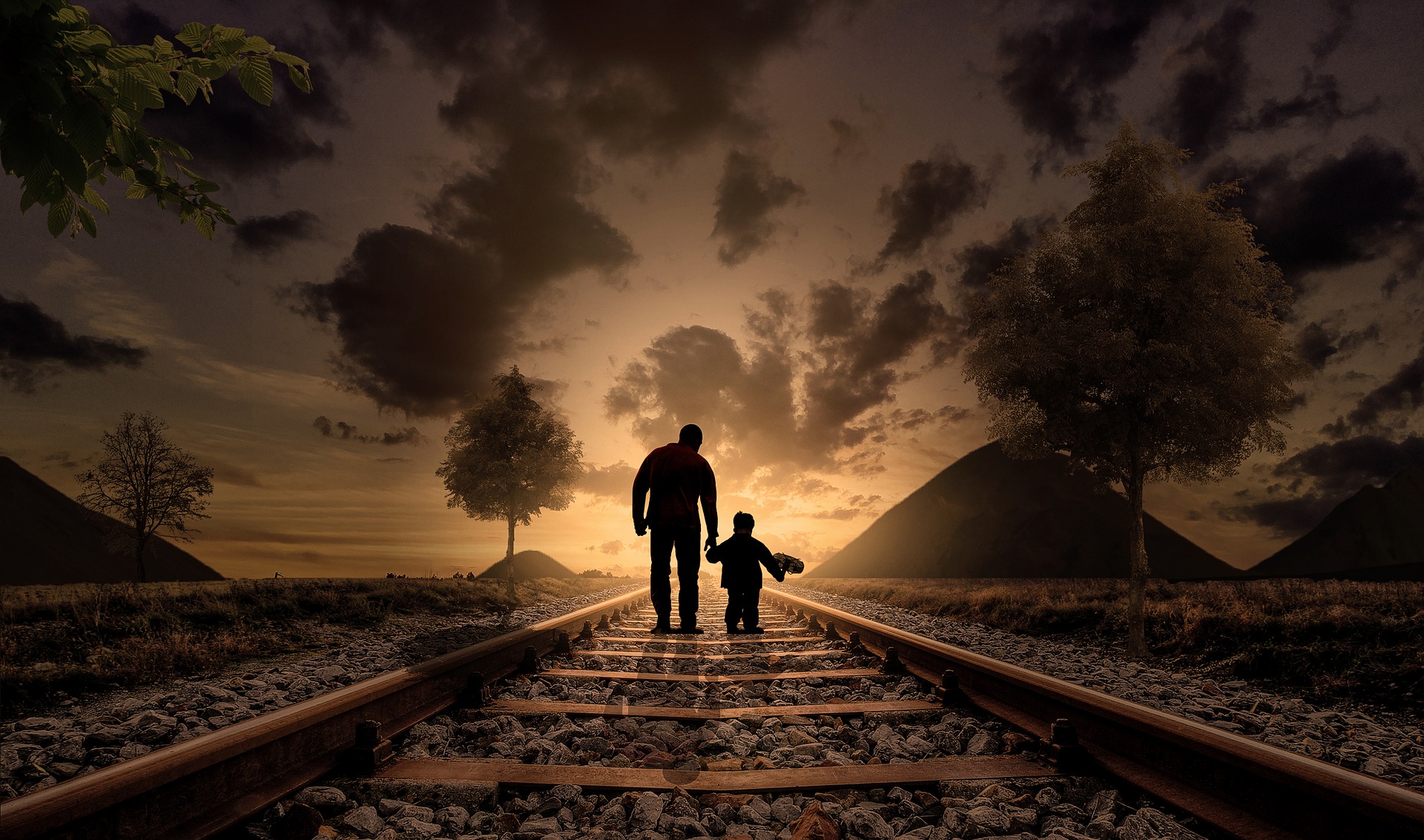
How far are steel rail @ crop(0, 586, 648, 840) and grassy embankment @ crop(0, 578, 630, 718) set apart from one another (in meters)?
4.14

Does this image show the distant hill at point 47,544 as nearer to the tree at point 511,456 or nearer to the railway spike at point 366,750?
the tree at point 511,456

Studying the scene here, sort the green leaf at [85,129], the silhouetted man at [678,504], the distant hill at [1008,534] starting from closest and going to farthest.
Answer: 1. the green leaf at [85,129]
2. the silhouetted man at [678,504]
3. the distant hill at [1008,534]

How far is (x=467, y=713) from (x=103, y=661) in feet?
15.8

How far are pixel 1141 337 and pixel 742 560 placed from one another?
26.1 feet

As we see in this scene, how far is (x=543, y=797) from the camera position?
8.01 ft

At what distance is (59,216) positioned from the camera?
2.82 m

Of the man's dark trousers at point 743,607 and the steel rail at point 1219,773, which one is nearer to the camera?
the steel rail at point 1219,773

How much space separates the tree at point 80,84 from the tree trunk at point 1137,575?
10420 mm

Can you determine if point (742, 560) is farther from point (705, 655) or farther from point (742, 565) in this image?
point (705, 655)

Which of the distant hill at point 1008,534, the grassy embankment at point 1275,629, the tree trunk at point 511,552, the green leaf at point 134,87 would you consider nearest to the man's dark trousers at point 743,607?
the grassy embankment at point 1275,629

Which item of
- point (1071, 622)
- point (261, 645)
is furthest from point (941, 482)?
point (261, 645)

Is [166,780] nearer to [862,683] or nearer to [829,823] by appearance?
[829,823]

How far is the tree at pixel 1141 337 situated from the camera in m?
9.63

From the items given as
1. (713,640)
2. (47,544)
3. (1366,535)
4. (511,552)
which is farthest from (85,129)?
(47,544)
